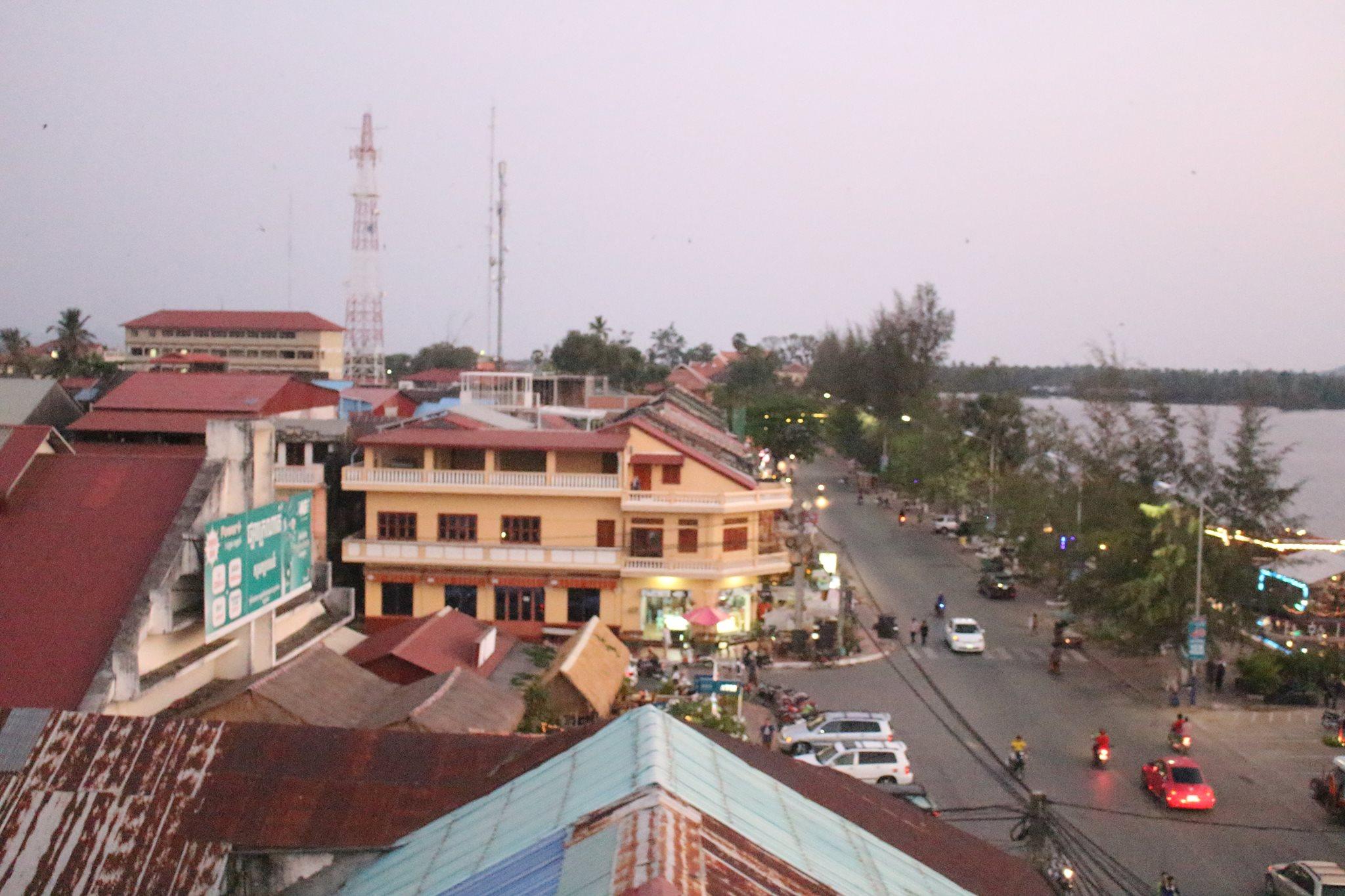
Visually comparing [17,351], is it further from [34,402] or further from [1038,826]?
[1038,826]

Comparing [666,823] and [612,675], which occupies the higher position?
[666,823]

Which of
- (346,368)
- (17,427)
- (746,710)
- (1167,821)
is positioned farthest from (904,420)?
(17,427)

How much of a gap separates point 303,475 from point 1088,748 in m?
19.8

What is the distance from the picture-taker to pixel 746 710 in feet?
80.7

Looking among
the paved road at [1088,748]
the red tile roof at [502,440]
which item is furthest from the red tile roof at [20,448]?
the paved road at [1088,748]

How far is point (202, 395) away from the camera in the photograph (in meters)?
36.2

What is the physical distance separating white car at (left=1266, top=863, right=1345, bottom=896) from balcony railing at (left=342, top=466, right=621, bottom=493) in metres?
17.7

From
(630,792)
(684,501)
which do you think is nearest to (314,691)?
(630,792)

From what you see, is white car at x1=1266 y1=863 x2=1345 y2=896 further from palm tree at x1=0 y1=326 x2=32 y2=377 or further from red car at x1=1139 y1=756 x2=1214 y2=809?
palm tree at x1=0 y1=326 x2=32 y2=377

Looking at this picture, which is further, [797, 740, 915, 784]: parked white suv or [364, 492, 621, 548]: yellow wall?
[364, 492, 621, 548]: yellow wall

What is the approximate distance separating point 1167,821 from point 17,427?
59.1 ft

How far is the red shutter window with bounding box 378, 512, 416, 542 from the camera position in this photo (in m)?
30.4

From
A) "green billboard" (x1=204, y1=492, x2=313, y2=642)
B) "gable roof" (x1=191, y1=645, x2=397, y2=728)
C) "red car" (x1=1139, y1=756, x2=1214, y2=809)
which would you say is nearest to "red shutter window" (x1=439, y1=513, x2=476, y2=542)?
"green billboard" (x1=204, y1=492, x2=313, y2=642)

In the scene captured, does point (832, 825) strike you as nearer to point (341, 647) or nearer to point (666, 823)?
point (666, 823)
